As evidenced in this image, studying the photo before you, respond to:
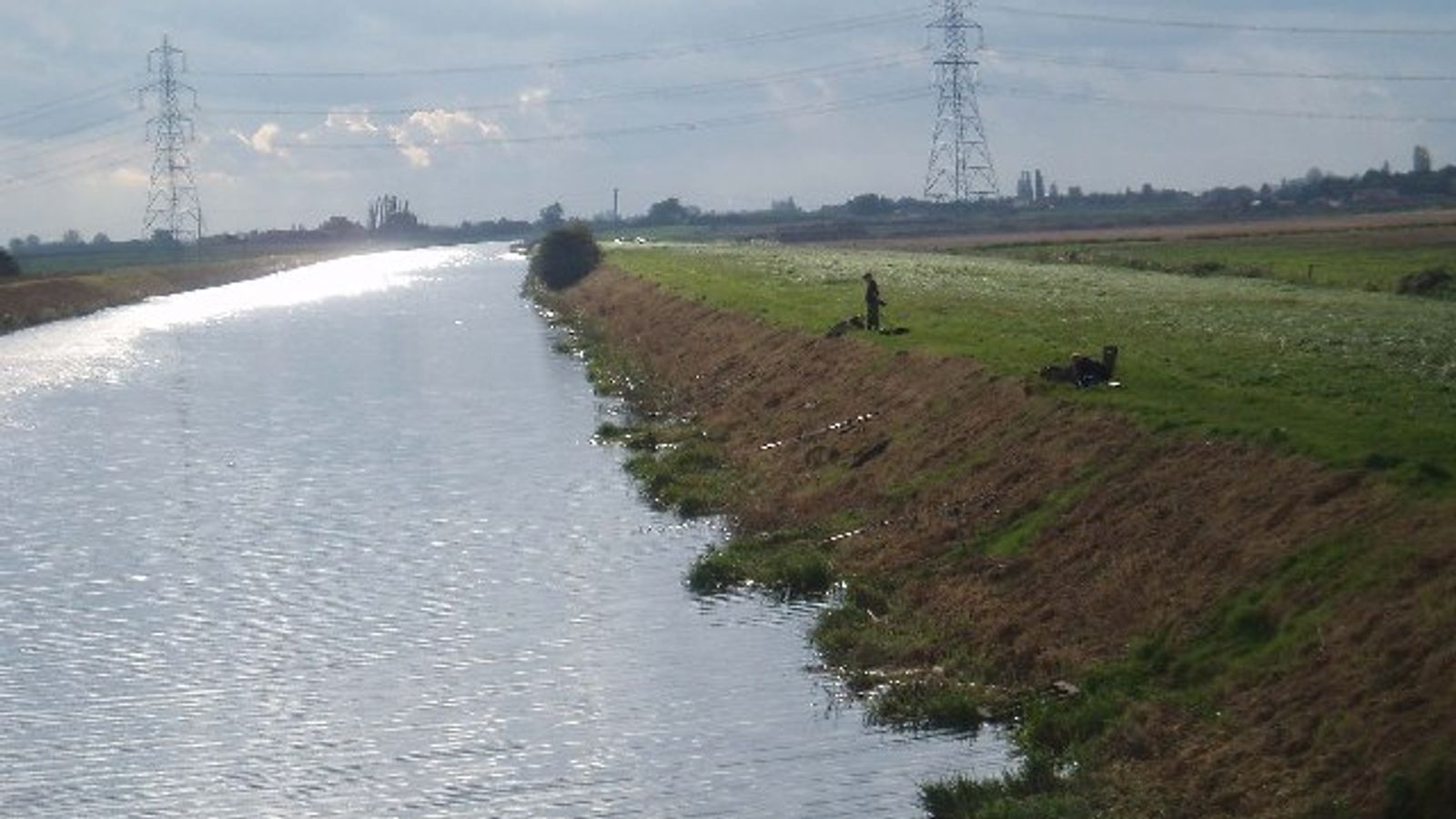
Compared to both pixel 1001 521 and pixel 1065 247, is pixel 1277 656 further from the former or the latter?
pixel 1065 247

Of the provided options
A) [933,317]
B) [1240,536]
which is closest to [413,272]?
[933,317]

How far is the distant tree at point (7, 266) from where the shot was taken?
100438 millimetres

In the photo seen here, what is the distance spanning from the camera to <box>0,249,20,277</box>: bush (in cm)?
10050

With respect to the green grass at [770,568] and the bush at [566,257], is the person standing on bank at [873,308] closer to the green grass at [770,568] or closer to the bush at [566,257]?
the green grass at [770,568]

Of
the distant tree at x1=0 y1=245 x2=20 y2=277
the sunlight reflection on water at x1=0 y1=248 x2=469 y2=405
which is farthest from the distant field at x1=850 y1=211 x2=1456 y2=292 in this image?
the distant tree at x1=0 y1=245 x2=20 y2=277

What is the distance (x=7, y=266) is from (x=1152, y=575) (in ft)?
306

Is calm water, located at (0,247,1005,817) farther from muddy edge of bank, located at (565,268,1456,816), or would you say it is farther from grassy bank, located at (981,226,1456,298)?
grassy bank, located at (981,226,1456,298)

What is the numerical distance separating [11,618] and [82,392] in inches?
1141

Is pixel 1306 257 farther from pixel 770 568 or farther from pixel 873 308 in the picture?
pixel 770 568

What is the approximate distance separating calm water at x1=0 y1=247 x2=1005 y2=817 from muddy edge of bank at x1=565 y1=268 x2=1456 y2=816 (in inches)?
55.6

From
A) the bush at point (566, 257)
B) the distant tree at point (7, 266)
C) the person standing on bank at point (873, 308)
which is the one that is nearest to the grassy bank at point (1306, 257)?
the person standing on bank at point (873, 308)

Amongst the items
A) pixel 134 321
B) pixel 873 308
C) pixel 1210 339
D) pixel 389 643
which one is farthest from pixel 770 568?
pixel 134 321

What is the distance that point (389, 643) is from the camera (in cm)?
2072

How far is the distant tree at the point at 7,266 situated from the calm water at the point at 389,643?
60.8m
